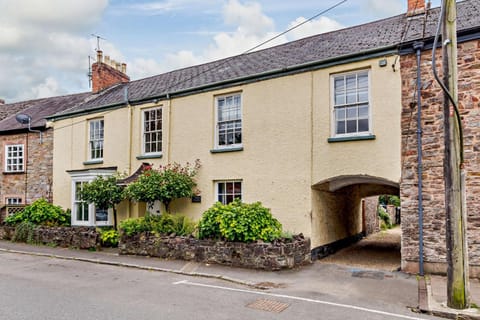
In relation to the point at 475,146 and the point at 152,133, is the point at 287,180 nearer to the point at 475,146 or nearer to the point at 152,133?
the point at 475,146

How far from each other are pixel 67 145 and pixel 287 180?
11.3 m

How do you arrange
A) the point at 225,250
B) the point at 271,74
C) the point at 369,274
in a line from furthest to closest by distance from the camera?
the point at 271,74 < the point at 225,250 < the point at 369,274

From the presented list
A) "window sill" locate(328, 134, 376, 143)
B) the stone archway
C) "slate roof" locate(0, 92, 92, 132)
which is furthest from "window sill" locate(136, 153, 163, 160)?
"window sill" locate(328, 134, 376, 143)

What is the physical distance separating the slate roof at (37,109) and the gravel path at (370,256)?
48.4 ft

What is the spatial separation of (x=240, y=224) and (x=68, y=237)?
757 cm

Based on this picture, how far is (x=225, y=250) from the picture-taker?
10859 mm

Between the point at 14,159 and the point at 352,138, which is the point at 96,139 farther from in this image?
the point at 352,138

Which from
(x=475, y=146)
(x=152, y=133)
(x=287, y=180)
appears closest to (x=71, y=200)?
(x=152, y=133)

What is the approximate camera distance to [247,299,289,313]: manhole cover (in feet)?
22.9

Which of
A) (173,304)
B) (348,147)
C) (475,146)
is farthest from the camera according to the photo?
(348,147)

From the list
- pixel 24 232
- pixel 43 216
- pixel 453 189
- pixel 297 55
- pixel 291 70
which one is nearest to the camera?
pixel 453 189

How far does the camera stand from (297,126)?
38.7ft

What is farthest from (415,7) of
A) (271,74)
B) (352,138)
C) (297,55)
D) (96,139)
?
(96,139)

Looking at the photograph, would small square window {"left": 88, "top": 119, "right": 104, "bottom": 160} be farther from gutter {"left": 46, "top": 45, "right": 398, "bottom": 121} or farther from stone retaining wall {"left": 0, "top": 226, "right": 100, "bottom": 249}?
stone retaining wall {"left": 0, "top": 226, "right": 100, "bottom": 249}
